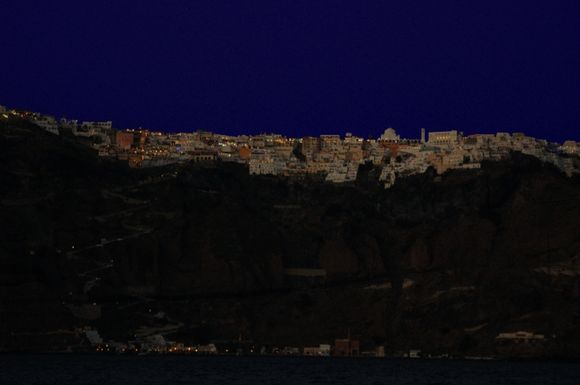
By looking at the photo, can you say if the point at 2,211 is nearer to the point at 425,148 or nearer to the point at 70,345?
the point at 70,345

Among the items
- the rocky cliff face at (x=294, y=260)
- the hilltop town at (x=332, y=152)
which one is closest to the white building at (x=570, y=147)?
the hilltop town at (x=332, y=152)

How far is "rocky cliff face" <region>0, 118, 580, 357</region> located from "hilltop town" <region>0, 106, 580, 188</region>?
7821 mm

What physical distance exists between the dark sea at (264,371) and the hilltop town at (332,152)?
3696 centimetres

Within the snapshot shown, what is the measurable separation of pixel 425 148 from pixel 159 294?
47393 millimetres

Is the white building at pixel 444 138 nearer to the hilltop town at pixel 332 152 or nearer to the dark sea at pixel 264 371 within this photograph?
the hilltop town at pixel 332 152

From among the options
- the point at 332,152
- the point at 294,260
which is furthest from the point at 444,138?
the point at 294,260

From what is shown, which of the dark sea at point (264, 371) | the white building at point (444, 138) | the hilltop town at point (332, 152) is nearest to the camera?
the dark sea at point (264, 371)

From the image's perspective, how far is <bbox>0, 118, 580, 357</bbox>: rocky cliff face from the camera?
130 m

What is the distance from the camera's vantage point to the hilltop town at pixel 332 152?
16425 centimetres

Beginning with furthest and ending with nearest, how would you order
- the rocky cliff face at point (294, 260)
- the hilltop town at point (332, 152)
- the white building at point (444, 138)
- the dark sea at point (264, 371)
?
1. the white building at point (444, 138)
2. the hilltop town at point (332, 152)
3. the rocky cliff face at point (294, 260)
4. the dark sea at point (264, 371)

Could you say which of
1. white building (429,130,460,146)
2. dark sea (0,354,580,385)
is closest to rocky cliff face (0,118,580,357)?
dark sea (0,354,580,385)

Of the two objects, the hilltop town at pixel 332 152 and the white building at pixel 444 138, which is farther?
the white building at pixel 444 138

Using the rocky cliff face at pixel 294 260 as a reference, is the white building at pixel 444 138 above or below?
above

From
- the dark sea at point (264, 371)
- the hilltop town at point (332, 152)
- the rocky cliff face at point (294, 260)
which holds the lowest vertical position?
the dark sea at point (264, 371)
